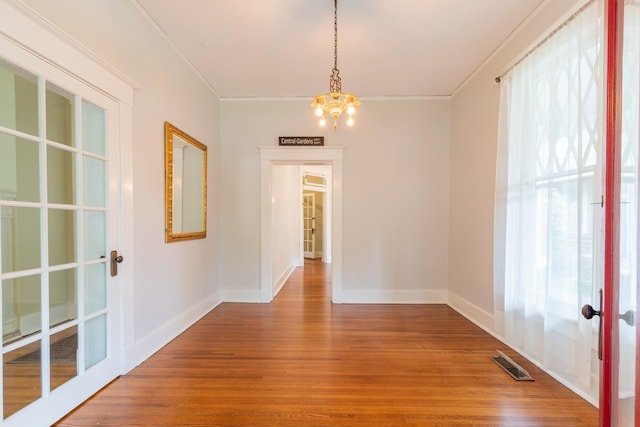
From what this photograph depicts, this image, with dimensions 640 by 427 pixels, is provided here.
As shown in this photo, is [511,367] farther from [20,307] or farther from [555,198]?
[20,307]

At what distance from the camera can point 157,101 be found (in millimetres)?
2771

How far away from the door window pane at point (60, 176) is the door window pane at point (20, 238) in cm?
16

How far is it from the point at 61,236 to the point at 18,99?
2.61ft

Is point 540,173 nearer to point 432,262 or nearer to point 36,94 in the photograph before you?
point 432,262

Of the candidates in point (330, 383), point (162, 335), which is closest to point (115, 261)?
point (162, 335)

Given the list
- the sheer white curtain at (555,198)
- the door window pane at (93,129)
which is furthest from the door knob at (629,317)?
the door window pane at (93,129)

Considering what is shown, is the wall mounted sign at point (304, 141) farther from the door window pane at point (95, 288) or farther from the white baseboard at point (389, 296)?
the door window pane at point (95, 288)

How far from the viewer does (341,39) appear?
9.64 ft

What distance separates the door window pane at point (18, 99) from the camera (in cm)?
151

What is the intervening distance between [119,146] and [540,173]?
3302mm

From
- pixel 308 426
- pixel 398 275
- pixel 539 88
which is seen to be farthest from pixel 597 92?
pixel 398 275

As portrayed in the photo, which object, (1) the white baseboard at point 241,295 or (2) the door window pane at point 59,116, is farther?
(1) the white baseboard at point 241,295

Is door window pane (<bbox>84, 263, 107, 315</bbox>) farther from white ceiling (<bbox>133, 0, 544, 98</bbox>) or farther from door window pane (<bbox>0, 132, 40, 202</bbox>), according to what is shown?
white ceiling (<bbox>133, 0, 544, 98</bbox>)

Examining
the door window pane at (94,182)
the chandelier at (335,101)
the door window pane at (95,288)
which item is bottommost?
the door window pane at (95,288)
